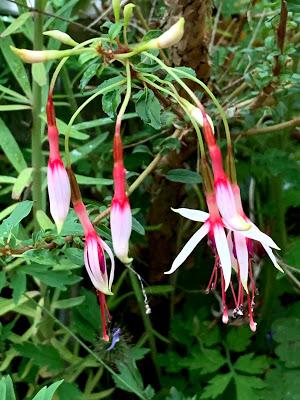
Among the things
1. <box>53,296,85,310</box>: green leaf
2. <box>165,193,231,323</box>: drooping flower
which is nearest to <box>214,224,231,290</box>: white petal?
<box>165,193,231,323</box>: drooping flower

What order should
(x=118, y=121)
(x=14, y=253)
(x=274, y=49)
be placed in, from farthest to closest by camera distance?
(x=274, y=49)
(x=14, y=253)
(x=118, y=121)

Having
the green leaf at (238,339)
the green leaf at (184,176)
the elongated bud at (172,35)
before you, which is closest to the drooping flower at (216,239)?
the elongated bud at (172,35)

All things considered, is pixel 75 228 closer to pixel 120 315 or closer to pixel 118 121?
pixel 118 121

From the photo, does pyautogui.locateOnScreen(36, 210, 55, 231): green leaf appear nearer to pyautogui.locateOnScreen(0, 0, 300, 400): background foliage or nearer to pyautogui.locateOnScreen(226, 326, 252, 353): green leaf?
pyautogui.locateOnScreen(0, 0, 300, 400): background foliage

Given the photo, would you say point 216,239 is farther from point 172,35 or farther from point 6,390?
point 6,390

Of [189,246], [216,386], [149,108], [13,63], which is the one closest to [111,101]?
[149,108]

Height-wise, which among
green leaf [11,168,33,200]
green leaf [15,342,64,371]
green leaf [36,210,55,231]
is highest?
green leaf [11,168,33,200]

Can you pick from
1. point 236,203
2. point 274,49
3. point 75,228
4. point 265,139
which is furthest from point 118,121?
point 265,139
